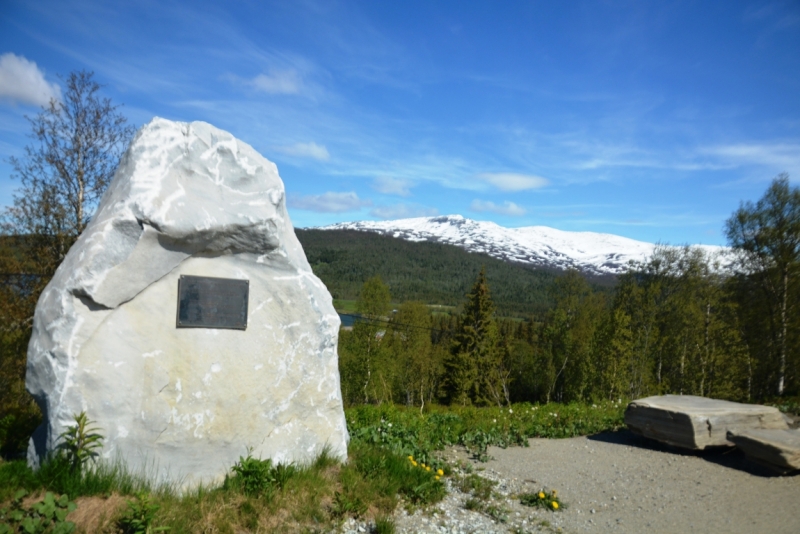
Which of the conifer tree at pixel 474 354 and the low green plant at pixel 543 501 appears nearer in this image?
the low green plant at pixel 543 501

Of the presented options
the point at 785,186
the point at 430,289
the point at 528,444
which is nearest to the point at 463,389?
the point at 785,186

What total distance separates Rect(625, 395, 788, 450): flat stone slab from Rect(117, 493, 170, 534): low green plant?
27.9ft

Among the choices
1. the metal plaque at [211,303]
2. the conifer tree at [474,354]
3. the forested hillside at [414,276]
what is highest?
the forested hillside at [414,276]

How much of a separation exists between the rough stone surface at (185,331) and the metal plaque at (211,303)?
9 centimetres

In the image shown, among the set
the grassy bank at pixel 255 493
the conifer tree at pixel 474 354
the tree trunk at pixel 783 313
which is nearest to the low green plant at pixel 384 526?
the grassy bank at pixel 255 493

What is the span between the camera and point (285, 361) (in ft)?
19.0

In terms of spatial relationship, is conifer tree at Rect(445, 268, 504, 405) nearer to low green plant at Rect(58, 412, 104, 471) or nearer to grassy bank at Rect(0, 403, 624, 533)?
grassy bank at Rect(0, 403, 624, 533)

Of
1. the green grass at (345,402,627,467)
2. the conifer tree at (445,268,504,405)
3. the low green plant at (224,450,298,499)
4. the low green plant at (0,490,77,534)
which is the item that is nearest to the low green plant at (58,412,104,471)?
the low green plant at (0,490,77,534)

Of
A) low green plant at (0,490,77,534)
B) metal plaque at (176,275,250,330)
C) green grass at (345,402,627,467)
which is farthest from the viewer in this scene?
green grass at (345,402,627,467)

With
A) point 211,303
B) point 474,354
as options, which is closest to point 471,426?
point 211,303

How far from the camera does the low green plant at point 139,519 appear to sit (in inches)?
162

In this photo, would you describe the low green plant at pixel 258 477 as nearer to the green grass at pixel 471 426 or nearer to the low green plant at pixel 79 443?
the low green plant at pixel 79 443

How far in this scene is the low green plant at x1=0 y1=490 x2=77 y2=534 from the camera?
3.89 metres

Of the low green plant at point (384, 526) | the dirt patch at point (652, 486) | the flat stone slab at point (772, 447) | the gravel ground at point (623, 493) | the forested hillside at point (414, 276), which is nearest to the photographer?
the low green plant at point (384, 526)
